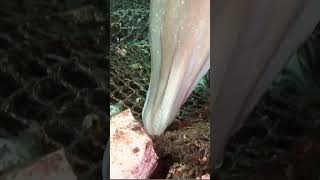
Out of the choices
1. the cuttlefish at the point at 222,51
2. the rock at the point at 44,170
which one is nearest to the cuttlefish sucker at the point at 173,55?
the cuttlefish at the point at 222,51

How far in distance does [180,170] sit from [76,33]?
0.97 ft

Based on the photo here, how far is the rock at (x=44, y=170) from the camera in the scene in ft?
2.35

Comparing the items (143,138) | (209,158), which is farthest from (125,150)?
(209,158)

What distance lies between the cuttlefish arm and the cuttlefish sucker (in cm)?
3

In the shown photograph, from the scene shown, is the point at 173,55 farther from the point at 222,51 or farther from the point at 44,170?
the point at 44,170

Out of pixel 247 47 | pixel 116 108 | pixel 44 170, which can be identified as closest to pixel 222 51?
pixel 247 47

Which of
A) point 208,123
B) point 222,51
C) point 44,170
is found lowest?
point 44,170

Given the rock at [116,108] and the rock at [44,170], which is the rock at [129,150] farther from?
the rock at [44,170]

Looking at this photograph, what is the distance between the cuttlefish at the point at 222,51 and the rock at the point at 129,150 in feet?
0.08

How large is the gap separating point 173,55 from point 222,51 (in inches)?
3.5

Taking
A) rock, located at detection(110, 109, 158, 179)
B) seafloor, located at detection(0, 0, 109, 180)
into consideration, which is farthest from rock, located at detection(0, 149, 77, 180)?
rock, located at detection(110, 109, 158, 179)

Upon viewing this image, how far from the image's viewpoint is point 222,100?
0.74m

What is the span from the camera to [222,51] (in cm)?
70

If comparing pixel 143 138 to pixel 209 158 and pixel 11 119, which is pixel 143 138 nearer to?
pixel 209 158
